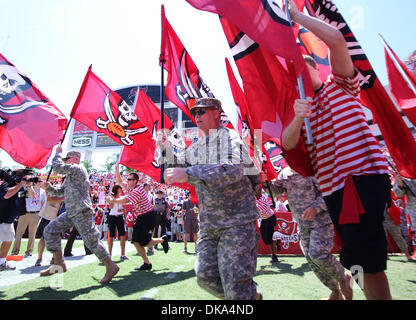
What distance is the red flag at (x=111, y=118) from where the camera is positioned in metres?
5.58

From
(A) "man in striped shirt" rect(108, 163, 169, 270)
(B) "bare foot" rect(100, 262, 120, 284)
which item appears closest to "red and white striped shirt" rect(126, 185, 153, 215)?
(A) "man in striped shirt" rect(108, 163, 169, 270)

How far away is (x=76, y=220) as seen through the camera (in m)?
4.89

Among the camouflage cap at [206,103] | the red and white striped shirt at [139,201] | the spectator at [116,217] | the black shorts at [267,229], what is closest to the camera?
the camouflage cap at [206,103]

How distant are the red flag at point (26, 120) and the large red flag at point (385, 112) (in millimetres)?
5152

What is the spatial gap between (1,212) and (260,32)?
713cm

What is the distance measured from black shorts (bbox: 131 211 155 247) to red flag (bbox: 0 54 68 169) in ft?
8.67

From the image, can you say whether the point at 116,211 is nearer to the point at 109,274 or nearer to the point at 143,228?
the point at 143,228

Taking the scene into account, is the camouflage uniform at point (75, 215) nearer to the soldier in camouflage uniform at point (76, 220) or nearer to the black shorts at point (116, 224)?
the soldier in camouflage uniform at point (76, 220)

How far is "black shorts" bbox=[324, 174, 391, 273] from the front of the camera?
1.64 meters

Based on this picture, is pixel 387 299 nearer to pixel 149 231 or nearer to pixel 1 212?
pixel 149 231

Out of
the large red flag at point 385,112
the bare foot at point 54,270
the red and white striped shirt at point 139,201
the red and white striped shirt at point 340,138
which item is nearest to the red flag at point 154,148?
the red and white striped shirt at point 139,201

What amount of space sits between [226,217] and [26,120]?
4812mm

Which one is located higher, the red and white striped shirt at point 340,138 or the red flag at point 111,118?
the red flag at point 111,118

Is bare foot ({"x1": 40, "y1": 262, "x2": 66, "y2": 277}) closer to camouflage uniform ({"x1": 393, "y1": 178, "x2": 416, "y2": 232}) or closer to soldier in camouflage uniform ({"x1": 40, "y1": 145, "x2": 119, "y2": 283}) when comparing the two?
soldier in camouflage uniform ({"x1": 40, "y1": 145, "x2": 119, "y2": 283})
